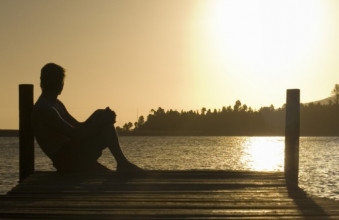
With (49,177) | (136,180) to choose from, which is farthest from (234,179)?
(49,177)

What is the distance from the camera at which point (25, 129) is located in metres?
10.5

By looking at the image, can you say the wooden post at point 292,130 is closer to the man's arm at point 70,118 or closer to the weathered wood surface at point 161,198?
the weathered wood surface at point 161,198

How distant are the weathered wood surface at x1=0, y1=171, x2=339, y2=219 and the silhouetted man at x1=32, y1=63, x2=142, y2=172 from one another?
0.29 metres

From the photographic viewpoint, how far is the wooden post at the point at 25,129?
34.3 ft

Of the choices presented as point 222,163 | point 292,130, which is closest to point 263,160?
point 222,163

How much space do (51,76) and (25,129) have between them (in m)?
1.77

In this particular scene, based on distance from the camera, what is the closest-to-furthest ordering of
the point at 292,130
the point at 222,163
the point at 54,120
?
the point at 54,120 → the point at 292,130 → the point at 222,163

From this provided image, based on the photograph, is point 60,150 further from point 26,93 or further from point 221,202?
point 221,202

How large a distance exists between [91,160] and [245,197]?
2983 mm

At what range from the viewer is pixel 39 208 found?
21.5 feet

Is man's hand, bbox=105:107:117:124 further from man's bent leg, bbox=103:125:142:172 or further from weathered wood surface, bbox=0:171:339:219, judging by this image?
weathered wood surface, bbox=0:171:339:219

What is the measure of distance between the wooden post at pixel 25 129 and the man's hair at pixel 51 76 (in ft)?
4.47

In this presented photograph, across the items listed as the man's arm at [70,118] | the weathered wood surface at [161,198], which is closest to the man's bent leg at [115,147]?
the weathered wood surface at [161,198]

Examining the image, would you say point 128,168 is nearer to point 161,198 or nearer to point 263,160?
point 161,198
